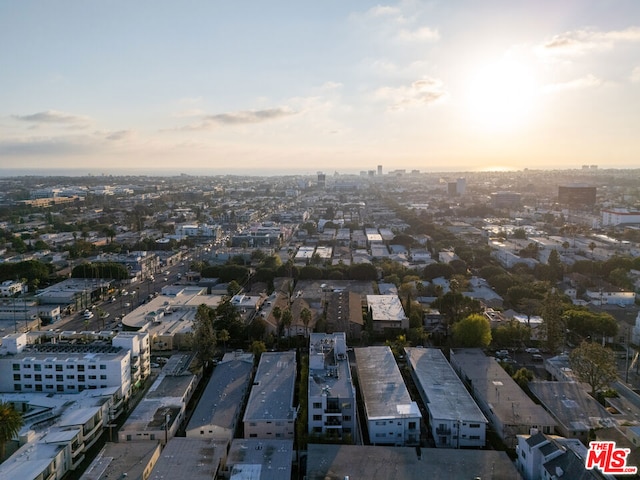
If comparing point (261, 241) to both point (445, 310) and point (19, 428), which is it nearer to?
point (445, 310)

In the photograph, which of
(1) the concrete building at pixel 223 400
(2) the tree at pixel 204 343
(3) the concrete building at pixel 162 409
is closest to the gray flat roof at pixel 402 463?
(1) the concrete building at pixel 223 400

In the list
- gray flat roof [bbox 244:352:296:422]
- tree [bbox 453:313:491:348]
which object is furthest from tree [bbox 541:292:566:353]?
gray flat roof [bbox 244:352:296:422]

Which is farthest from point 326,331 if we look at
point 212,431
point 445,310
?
point 212,431

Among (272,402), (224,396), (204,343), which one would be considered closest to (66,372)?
(204,343)

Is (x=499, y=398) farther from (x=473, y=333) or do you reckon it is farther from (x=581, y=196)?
(x=581, y=196)

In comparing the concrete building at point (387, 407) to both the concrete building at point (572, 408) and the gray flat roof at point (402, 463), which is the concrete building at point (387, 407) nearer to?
the gray flat roof at point (402, 463)
